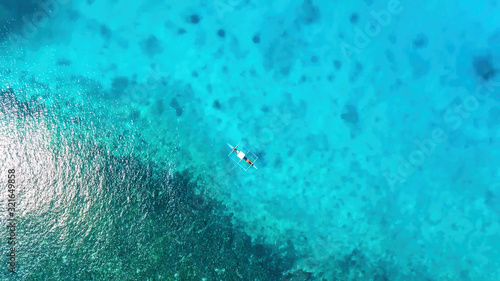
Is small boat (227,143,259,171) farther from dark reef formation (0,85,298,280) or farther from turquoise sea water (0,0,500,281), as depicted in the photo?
dark reef formation (0,85,298,280)

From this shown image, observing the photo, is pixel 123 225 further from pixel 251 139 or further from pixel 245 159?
pixel 251 139

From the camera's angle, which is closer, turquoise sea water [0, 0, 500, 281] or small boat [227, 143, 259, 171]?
turquoise sea water [0, 0, 500, 281]

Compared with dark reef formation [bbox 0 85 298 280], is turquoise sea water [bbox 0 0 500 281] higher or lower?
higher

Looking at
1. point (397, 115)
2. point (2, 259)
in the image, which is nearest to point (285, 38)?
point (397, 115)

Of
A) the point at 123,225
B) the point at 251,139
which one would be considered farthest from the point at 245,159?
the point at 123,225

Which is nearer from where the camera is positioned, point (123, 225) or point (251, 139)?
point (251, 139)

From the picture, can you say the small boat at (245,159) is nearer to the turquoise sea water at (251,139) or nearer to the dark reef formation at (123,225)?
the turquoise sea water at (251,139)

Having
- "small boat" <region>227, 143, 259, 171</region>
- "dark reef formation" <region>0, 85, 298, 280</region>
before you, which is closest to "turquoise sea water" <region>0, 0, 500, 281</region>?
"dark reef formation" <region>0, 85, 298, 280</region>

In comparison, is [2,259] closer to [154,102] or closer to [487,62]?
[154,102]

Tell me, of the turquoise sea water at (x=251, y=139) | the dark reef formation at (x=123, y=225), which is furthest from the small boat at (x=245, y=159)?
the dark reef formation at (x=123, y=225)
